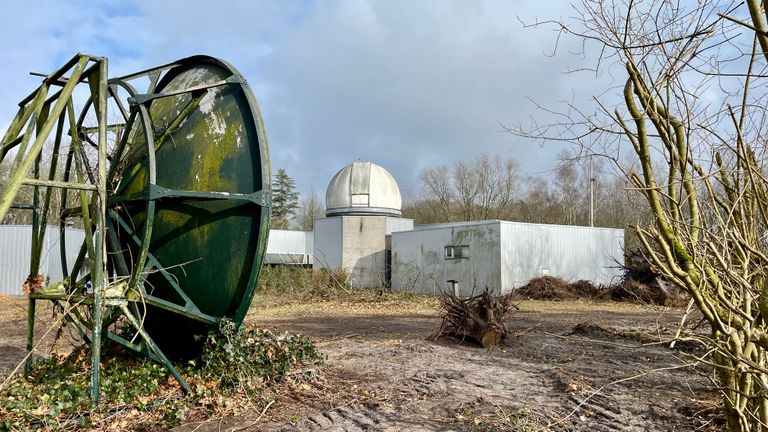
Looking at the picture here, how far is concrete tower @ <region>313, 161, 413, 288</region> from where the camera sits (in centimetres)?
3016

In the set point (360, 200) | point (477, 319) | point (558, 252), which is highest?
point (360, 200)

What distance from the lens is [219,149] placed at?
254 inches

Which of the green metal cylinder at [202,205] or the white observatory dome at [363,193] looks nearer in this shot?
the green metal cylinder at [202,205]

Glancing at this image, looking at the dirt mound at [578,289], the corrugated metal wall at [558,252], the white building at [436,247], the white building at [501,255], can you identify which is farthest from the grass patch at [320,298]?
the dirt mound at [578,289]

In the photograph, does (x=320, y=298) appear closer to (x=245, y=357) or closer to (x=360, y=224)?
(x=360, y=224)

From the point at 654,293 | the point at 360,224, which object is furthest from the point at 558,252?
the point at 360,224

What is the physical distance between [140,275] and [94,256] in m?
0.46

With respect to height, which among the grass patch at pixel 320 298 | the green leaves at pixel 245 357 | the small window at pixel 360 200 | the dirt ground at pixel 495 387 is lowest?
the grass patch at pixel 320 298

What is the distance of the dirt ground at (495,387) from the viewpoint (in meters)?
5.41

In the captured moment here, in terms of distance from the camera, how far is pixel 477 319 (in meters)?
9.98

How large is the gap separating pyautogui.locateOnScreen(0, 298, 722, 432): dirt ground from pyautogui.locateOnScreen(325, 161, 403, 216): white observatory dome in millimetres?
19540

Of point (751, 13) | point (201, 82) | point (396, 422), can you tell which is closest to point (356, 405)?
point (396, 422)

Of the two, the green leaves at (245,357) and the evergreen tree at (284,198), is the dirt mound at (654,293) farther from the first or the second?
the evergreen tree at (284,198)

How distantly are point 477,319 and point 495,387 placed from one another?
319 centimetres
